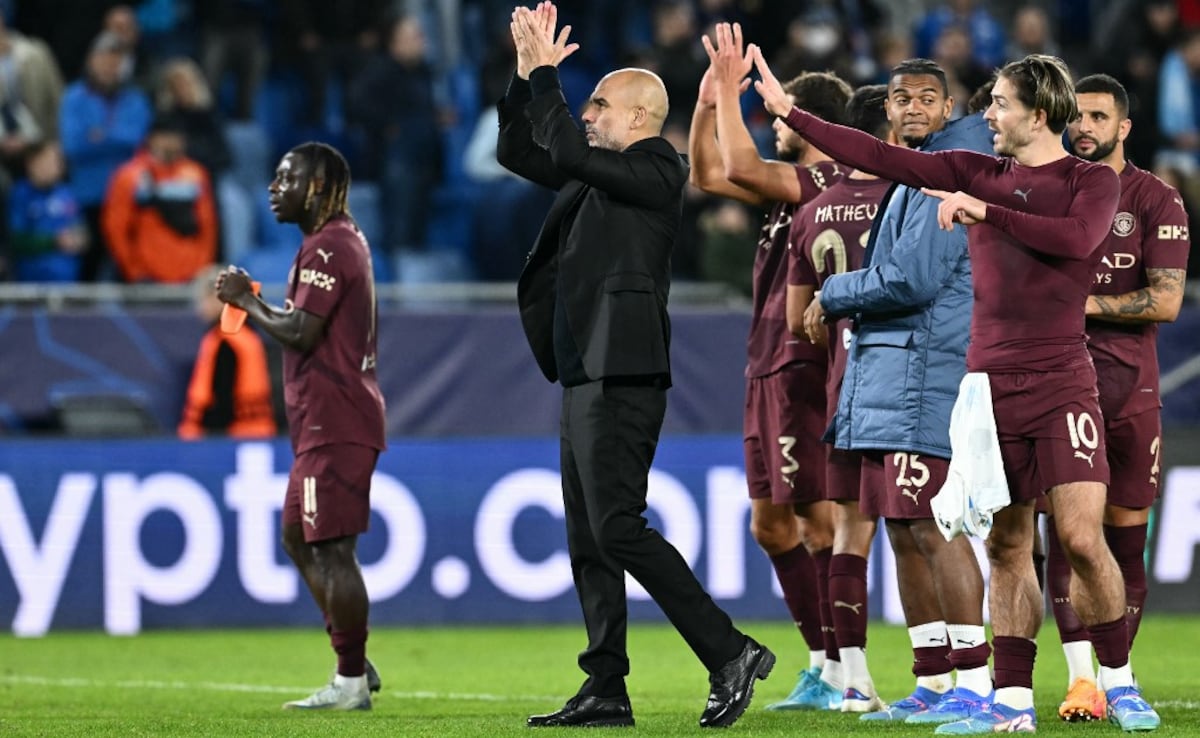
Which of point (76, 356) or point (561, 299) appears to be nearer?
point (561, 299)

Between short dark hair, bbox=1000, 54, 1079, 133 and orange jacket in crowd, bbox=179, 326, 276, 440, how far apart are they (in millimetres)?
7577

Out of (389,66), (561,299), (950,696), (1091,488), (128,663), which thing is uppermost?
(389,66)

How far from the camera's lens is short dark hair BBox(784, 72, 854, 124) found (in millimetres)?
8805

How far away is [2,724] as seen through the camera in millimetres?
7910

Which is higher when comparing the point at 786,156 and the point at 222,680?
the point at 786,156

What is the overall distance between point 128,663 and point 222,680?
115 centimetres

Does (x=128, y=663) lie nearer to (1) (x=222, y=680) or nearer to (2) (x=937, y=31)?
(1) (x=222, y=680)

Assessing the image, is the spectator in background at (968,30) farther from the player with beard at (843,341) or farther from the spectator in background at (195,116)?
the player with beard at (843,341)

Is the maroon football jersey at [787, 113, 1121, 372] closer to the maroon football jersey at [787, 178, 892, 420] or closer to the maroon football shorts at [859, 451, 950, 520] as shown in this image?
the maroon football shorts at [859, 451, 950, 520]

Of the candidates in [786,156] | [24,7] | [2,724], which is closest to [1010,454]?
[786,156]

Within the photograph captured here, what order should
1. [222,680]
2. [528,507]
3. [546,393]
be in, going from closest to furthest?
[222,680] < [528,507] < [546,393]

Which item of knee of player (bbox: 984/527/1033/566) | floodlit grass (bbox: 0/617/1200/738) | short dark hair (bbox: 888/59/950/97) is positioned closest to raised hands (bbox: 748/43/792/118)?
short dark hair (bbox: 888/59/950/97)

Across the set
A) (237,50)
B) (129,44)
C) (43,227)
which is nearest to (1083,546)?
(43,227)

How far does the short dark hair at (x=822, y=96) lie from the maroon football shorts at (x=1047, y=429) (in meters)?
2.13
